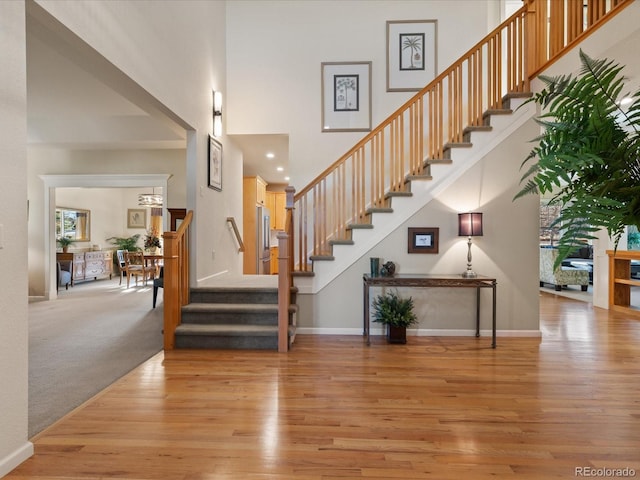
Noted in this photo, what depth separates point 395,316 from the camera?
4.13 m

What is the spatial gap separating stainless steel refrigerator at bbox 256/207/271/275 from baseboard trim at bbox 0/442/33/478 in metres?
5.33

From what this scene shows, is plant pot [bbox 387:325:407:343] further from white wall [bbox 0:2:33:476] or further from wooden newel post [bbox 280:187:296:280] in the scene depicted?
white wall [bbox 0:2:33:476]

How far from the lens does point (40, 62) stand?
11.2 feet

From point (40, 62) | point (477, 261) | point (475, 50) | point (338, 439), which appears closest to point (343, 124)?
point (475, 50)

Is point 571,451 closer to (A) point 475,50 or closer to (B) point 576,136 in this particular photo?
(B) point 576,136

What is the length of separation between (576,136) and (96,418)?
298cm

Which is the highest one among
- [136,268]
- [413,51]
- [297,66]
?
[413,51]

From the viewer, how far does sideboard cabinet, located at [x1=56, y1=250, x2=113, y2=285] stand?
28.8 feet

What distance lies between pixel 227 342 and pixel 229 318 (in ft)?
0.97

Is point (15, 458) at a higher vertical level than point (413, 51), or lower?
lower

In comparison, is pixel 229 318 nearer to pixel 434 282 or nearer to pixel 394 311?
pixel 394 311

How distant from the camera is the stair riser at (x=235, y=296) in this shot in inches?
167

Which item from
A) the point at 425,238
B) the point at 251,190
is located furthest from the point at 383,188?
the point at 251,190

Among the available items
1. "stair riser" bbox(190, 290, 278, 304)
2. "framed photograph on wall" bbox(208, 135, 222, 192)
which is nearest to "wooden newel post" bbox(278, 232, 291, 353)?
"stair riser" bbox(190, 290, 278, 304)
